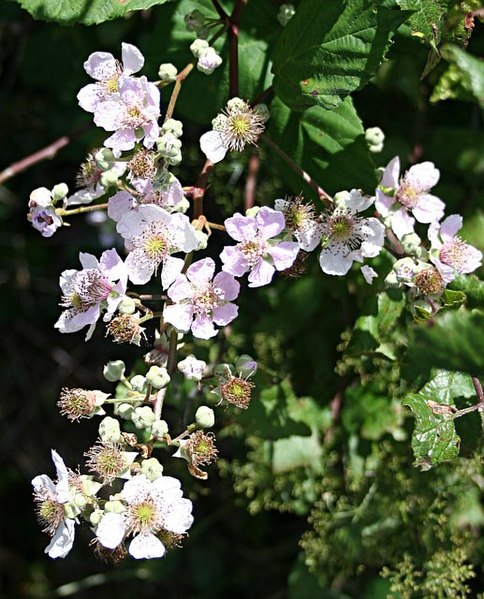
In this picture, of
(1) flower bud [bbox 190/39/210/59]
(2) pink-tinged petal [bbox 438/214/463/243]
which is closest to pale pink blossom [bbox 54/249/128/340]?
(1) flower bud [bbox 190/39/210/59]

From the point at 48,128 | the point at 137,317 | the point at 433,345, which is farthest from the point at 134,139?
the point at 48,128

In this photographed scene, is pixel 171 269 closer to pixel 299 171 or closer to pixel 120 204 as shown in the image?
pixel 120 204

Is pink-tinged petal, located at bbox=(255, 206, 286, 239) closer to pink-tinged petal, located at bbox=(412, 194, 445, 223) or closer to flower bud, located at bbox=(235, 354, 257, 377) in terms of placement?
flower bud, located at bbox=(235, 354, 257, 377)

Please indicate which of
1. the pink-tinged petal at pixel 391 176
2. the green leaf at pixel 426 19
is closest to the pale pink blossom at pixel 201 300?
the pink-tinged petal at pixel 391 176

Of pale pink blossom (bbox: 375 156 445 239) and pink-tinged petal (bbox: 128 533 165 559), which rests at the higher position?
pale pink blossom (bbox: 375 156 445 239)

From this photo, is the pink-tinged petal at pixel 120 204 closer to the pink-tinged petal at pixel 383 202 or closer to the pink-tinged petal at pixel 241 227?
the pink-tinged petal at pixel 241 227

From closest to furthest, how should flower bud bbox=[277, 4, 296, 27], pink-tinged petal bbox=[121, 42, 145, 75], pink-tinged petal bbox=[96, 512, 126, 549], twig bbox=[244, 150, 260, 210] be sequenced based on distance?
pink-tinged petal bbox=[96, 512, 126, 549] → pink-tinged petal bbox=[121, 42, 145, 75] → flower bud bbox=[277, 4, 296, 27] → twig bbox=[244, 150, 260, 210]
